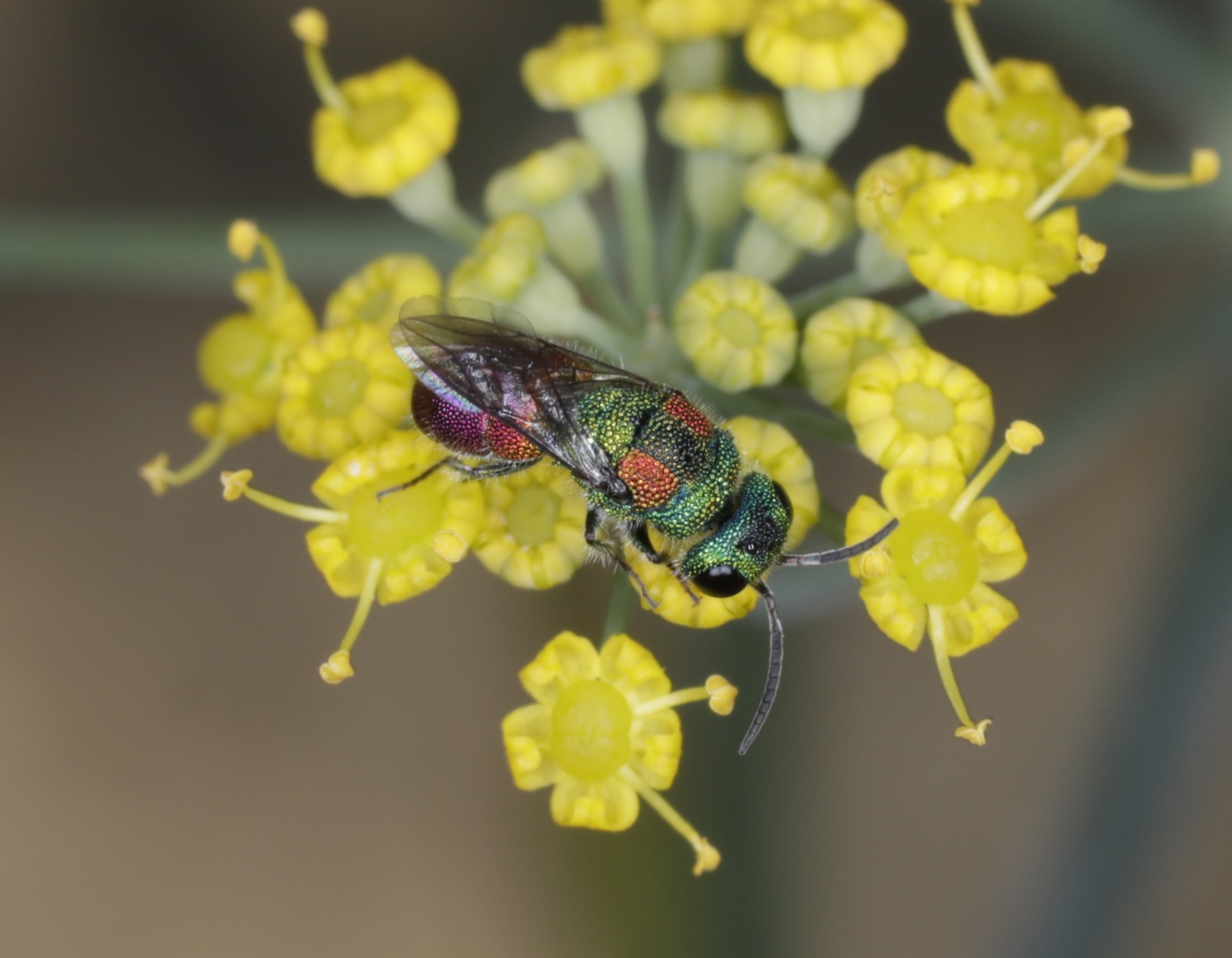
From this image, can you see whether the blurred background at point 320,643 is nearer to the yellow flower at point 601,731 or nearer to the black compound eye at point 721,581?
the yellow flower at point 601,731

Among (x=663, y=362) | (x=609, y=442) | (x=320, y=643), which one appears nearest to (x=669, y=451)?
(x=609, y=442)

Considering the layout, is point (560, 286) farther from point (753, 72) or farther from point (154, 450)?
point (154, 450)

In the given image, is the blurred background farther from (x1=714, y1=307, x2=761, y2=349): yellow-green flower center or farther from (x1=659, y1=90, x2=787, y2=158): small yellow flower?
(x1=714, y1=307, x2=761, y2=349): yellow-green flower center

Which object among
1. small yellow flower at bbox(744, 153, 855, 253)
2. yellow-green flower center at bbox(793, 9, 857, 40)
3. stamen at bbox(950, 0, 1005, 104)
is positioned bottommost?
small yellow flower at bbox(744, 153, 855, 253)

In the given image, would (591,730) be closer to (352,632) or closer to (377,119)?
(352,632)

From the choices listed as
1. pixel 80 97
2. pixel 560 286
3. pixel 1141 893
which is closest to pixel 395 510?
pixel 560 286

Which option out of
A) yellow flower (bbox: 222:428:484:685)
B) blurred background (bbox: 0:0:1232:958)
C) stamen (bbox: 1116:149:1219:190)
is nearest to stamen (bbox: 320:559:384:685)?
yellow flower (bbox: 222:428:484:685)
